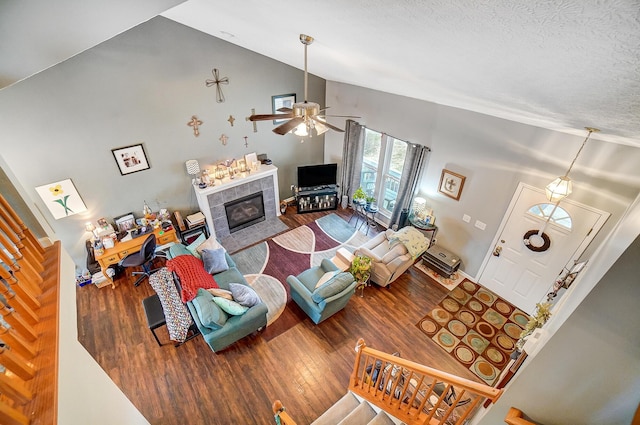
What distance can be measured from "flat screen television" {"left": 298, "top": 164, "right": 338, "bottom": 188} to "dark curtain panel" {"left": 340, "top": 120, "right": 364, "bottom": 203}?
0.28 metres

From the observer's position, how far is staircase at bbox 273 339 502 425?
2.32 meters

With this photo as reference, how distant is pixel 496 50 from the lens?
138 cm

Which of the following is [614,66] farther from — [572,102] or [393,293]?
[393,293]

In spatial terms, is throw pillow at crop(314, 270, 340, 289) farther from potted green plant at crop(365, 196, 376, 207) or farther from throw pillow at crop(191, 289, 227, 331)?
potted green plant at crop(365, 196, 376, 207)

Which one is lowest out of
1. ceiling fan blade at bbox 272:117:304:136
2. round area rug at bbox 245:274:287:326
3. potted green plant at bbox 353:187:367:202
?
round area rug at bbox 245:274:287:326

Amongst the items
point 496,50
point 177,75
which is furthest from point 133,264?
point 496,50

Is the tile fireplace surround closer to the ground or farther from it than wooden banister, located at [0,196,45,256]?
closer to the ground

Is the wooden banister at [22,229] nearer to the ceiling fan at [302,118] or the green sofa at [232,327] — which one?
the ceiling fan at [302,118]

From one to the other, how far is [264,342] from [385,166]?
14.3ft

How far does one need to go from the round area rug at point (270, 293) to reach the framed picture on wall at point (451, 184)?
3.53 m

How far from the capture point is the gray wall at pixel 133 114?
4.09 metres

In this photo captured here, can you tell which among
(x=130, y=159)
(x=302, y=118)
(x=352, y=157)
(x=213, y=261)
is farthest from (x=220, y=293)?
(x=352, y=157)

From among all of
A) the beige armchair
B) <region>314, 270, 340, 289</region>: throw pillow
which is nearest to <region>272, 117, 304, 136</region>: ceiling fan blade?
<region>314, 270, 340, 289</region>: throw pillow

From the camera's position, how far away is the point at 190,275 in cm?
422
